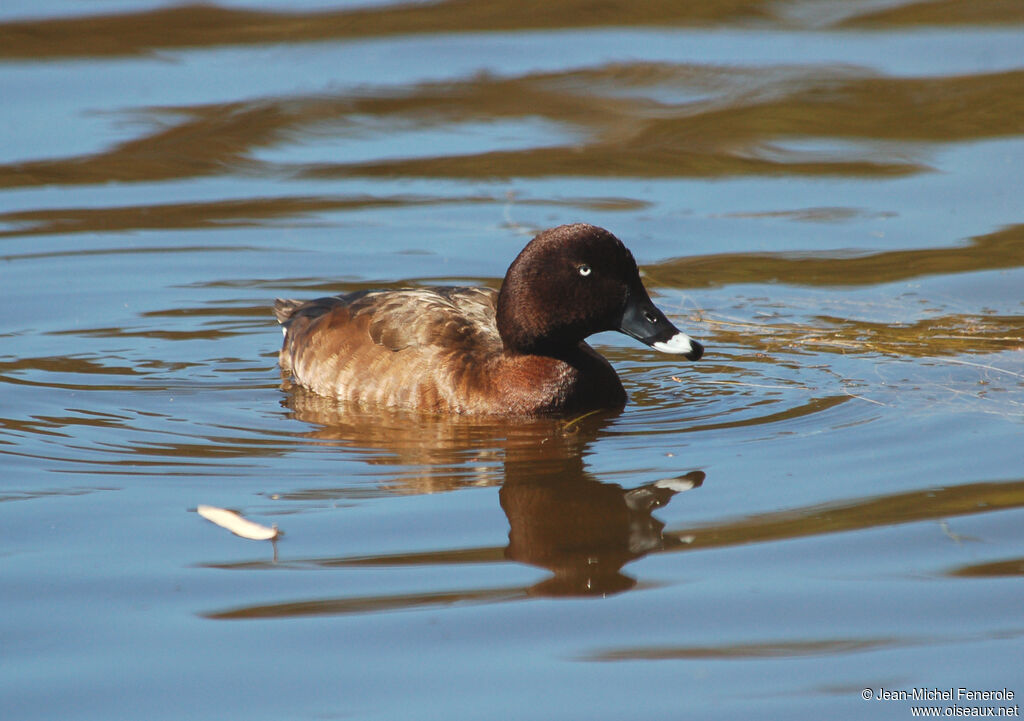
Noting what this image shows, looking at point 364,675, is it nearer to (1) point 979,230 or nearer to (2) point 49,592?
(2) point 49,592

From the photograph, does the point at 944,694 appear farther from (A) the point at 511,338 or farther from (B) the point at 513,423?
(A) the point at 511,338

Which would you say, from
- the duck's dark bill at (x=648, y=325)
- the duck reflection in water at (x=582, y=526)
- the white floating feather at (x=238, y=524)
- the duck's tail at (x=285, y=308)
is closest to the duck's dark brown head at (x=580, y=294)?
the duck's dark bill at (x=648, y=325)

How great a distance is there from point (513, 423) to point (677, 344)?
3.04 feet

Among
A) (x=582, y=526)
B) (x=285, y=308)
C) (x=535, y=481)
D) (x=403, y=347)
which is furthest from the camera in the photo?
Result: (x=285, y=308)

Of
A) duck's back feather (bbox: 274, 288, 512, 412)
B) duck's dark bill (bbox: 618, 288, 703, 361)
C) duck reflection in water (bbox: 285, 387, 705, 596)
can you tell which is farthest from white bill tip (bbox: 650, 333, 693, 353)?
duck's back feather (bbox: 274, 288, 512, 412)

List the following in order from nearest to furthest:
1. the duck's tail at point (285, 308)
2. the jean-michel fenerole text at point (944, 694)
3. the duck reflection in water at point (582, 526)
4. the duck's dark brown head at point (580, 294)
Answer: the jean-michel fenerole text at point (944, 694)
the duck reflection in water at point (582, 526)
the duck's dark brown head at point (580, 294)
the duck's tail at point (285, 308)

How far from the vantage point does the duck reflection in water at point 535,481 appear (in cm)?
547

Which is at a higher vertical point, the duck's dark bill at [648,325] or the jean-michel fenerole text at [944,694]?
the duck's dark bill at [648,325]

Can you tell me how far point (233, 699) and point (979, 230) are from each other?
775 cm

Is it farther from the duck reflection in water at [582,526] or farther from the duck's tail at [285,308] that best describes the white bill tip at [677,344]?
the duck's tail at [285,308]

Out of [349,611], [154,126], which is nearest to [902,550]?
[349,611]

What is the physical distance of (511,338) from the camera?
777 centimetres

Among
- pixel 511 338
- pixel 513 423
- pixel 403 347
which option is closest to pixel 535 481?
pixel 513 423

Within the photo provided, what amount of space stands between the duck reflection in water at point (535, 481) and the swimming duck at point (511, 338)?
0.14 metres
